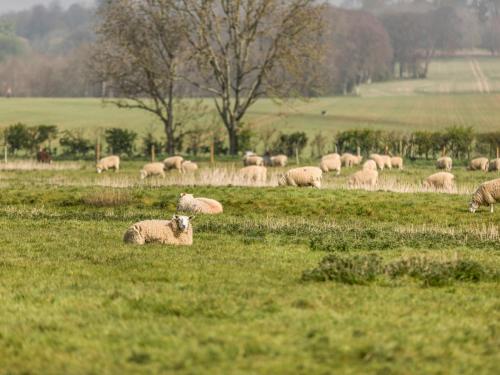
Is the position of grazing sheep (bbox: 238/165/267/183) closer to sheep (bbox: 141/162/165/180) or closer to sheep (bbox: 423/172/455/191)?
sheep (bbox: 141/162/165/180)

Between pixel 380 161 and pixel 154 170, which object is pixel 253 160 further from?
pixel 380 161

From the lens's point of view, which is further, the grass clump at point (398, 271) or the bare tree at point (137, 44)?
the bare tree at point (137, 44)

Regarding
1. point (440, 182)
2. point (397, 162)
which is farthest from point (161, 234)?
point (397, 162)

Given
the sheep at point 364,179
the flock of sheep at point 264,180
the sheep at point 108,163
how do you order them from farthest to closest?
the sheep at point 108,163
the sheep at point 364,179
the flock of sheep at point 264,180

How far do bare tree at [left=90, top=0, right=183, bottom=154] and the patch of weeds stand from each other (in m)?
45.3

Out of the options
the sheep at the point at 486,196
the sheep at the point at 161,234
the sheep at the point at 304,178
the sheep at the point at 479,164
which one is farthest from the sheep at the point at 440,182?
the sheep at the point at 161,234

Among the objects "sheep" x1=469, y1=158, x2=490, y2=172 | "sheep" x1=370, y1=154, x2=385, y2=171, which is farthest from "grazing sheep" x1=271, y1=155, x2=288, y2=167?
"sheep" x1=469, y1=158, x2=490, y2=172

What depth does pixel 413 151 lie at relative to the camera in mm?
63438

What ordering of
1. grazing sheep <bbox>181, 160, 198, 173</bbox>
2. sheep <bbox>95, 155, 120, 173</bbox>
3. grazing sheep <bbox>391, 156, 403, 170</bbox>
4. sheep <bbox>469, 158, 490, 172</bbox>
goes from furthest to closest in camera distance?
grazing sheep <bbox>391, 156, 403, 170</bbox>
sheep <bbox>469, 158, 490, 172</bbox>
sheep <bbox>95, 155, 120, 173</bbox>
grazing sheep <bbox>181, 160, 198, 173</bbox>

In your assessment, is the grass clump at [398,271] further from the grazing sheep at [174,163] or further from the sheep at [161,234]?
the grazing sheep at [174,163]

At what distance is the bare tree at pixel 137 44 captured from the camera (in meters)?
62.2

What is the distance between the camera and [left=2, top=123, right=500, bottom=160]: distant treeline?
62094 millimetres

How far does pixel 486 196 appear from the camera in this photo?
28.4m

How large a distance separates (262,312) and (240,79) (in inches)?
1956
